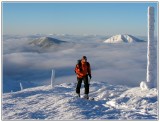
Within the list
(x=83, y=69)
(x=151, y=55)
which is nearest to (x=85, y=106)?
(x=83, y=69)

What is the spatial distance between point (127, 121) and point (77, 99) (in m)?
2.96

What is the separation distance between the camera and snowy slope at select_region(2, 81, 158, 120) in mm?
12273

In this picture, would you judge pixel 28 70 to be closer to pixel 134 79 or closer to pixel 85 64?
pixel 134 79

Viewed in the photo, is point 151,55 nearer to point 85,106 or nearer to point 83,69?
point 83,69

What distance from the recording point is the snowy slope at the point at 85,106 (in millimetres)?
12273

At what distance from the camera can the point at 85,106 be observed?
Result: 1332 centimetres

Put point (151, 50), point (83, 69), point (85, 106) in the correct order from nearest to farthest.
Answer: point (85, 106) → point (83, 69) → point (151, 50)

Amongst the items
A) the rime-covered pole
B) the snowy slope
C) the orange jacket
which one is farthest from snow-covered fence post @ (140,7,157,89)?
the orange jacket

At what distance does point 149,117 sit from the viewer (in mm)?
12164

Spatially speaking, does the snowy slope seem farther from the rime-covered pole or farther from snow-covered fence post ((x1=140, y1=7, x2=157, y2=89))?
the rime-covered pole

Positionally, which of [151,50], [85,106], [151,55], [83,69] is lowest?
[85,106]

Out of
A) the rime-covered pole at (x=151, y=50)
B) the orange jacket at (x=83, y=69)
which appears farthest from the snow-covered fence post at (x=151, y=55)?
the orange jacket at (x=83, y=69)

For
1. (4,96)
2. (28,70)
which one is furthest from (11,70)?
(4,96)

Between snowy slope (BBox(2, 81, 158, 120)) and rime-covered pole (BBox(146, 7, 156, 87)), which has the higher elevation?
rime-covered pole (BBox(146, 7, 156, 87))
